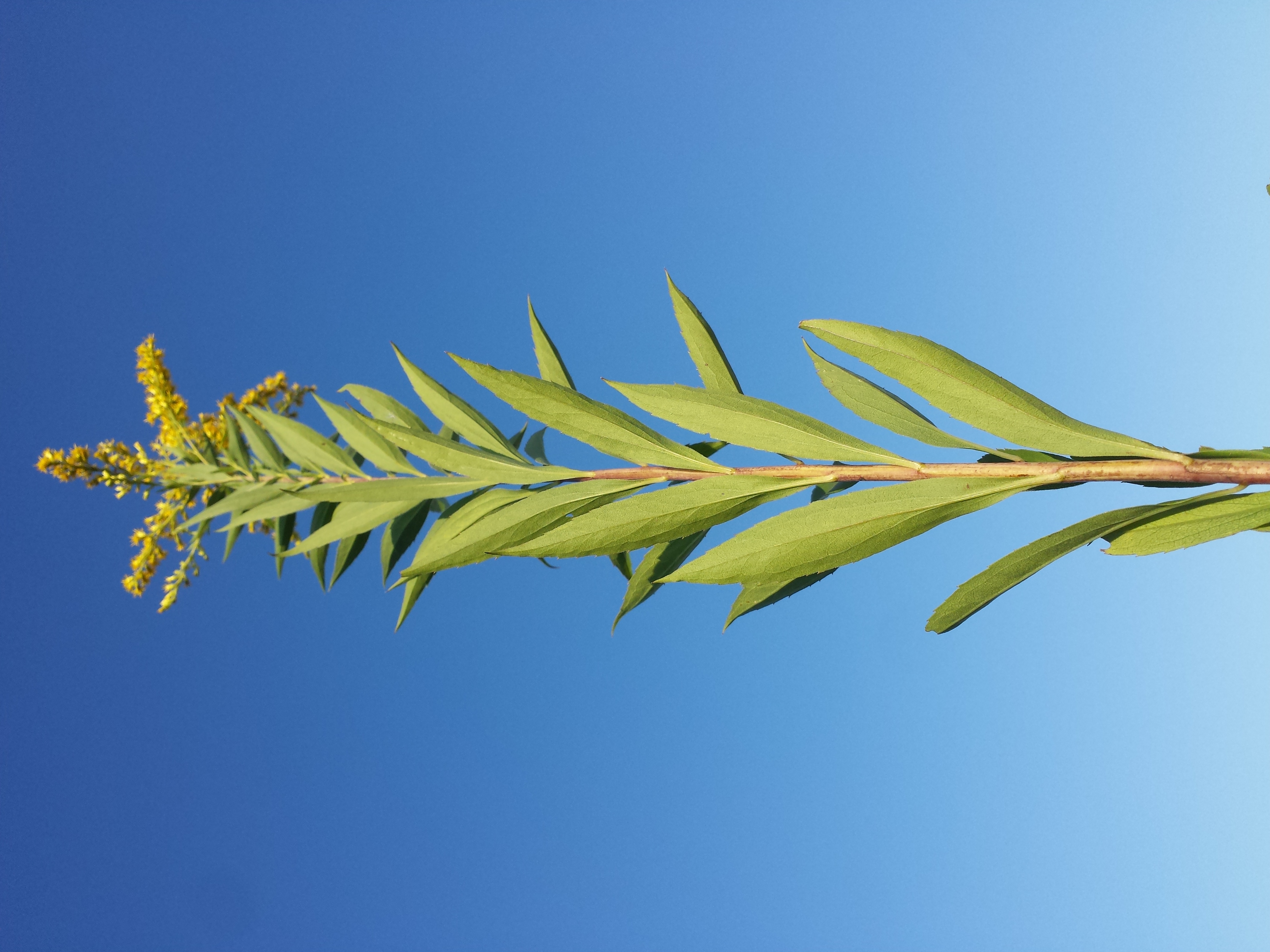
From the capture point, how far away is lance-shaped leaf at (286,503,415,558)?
1.84 meters

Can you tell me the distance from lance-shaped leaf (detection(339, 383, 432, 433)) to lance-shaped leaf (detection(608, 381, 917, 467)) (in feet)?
2.82

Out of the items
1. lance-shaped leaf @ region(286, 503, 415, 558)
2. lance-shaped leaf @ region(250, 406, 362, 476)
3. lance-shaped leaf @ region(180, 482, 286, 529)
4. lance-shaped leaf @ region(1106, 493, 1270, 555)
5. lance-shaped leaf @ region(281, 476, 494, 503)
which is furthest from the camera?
lance-shaped leaf @ region(180, 482, 286, 529)

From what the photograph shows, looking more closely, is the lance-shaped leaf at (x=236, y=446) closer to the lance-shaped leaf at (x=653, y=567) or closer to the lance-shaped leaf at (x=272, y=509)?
the lance-shaped leaf at (x=272, y=509)

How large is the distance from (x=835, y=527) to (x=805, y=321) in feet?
1.10

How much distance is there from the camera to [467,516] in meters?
1.61

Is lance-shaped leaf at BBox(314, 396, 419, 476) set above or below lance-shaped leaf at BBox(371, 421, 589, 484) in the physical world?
above

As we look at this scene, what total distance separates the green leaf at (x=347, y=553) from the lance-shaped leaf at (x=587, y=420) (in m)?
0.88

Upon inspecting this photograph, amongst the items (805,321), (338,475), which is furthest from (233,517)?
(805,321)

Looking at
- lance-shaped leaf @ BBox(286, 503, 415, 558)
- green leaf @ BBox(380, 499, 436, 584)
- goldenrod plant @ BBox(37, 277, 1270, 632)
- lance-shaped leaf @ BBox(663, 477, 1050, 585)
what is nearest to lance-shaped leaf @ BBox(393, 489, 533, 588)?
goldenrod plant @ BBox(37, 277, 1270, 632)

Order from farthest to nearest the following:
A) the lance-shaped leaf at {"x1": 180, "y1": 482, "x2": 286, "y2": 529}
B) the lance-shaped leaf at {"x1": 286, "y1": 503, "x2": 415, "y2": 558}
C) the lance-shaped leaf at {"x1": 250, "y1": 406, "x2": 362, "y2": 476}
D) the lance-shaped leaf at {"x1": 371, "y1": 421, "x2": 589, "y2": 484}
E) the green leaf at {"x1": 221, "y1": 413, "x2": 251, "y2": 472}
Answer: the green leaf at {"x1": 221, "y1": 413, "x2": 251, "y2": 472} → the lance-shaped leaf at {"x1": 180, "y1": 482, "x2": 286, "y2": 529} → the lance-shaped leaf at {"x1": 250, "y1": 406, "x2": 362, "y2": 476} → the lance-shaped leaf at {"x1": 286, "y1": 503, "x2": 415, "y2": 558} → the lance-shaped leaf at {"x1": 371, "y1": 421, "x2": 589, "y2": 484}

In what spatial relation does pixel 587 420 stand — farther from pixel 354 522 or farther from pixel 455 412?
pixel 354 522

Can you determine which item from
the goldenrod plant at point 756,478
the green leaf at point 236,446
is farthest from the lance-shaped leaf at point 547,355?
the green leaf at point 236,446

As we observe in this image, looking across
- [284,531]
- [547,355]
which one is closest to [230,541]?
[284,531]

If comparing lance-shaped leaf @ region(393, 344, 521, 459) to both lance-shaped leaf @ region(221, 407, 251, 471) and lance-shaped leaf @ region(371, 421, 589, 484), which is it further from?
lance-shaped leaf @ region(221, 407, 251, 471)
